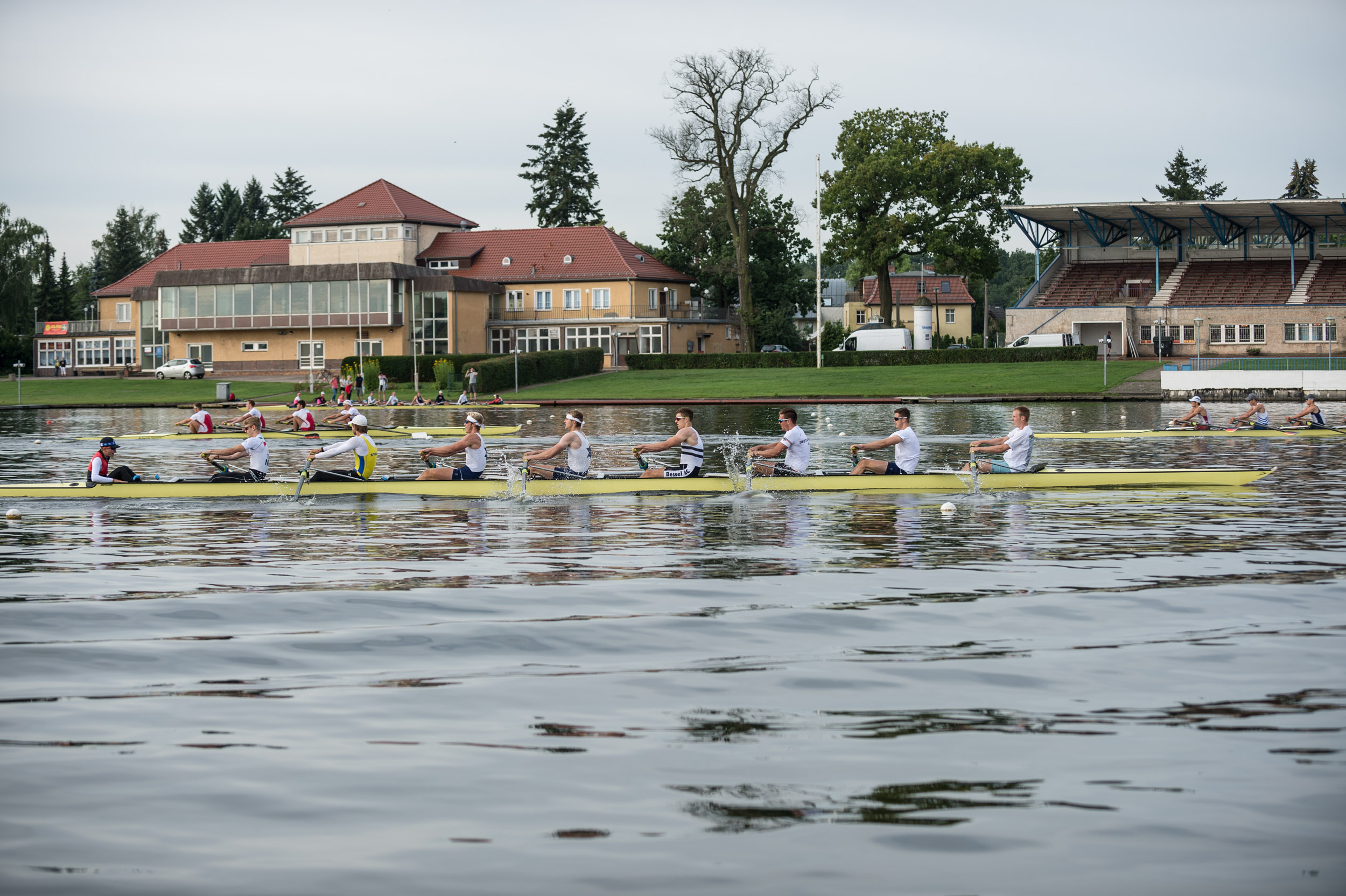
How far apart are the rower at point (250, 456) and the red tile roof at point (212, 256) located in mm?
71201

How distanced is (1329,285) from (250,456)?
66107mm

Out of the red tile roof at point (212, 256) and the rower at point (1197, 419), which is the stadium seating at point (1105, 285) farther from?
the red tile roof at point (212, 256)

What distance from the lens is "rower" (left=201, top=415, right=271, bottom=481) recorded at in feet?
66.4

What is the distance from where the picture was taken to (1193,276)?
74.4m

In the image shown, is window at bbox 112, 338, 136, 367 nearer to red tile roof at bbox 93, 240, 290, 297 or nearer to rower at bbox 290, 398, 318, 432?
red tile roof at bbox 93, 240, 290, 297

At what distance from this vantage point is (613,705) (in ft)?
26.8

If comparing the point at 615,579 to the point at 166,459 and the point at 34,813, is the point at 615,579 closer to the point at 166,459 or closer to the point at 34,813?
the point at 34,813

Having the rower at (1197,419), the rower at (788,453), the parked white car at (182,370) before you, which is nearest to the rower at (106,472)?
the rower at (788,453)

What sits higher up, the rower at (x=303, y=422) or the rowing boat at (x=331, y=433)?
the rower at (x=303, y=422)

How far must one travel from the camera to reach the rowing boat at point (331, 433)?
120ft

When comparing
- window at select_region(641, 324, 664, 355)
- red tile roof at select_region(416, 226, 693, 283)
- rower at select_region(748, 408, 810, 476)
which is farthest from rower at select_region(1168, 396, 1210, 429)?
red tile roof at select_region(416, 226, 693, 283)

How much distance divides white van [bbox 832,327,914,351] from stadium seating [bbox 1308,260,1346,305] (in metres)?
22.2

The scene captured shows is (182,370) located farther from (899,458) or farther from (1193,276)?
(899,458)

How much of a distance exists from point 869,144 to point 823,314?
5383cm
